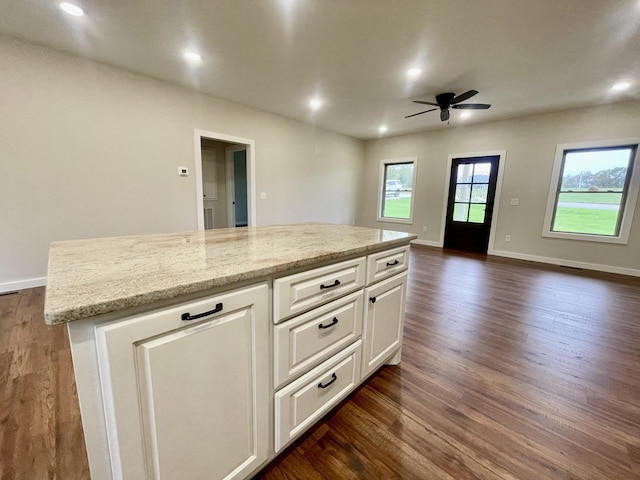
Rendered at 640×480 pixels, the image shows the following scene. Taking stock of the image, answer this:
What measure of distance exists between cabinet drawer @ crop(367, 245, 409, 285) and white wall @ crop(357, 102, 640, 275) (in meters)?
4.40

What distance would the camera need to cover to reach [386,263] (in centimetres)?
152

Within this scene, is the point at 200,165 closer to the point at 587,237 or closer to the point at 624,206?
the point at 587,237

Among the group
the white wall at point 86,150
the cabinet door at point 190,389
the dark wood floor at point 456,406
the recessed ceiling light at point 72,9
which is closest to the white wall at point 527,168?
the dark wood floor at point 456,406

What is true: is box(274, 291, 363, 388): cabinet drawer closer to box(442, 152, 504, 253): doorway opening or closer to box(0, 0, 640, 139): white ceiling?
box(0, 0, 640, 139): white ceiling

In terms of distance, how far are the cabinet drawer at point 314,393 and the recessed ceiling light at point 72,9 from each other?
3194 millimetres

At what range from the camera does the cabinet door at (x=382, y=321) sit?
147 cm

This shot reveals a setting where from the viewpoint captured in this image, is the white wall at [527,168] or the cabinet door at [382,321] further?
the white wall at [527,168]

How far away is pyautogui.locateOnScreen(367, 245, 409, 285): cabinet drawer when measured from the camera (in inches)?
55.7

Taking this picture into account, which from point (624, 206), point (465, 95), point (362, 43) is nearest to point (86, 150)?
point (362, 43)

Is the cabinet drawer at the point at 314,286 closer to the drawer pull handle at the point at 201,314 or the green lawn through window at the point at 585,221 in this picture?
the drawer pull handle at the point at 201,314

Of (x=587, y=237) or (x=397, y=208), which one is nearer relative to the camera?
(x=587, y=237)

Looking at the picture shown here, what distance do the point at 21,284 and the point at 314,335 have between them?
361cm

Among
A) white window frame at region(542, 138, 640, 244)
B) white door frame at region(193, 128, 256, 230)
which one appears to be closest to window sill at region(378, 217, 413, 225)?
white window frame at region(542, 138, 640, 244)

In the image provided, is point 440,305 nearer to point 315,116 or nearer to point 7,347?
point 7,347
